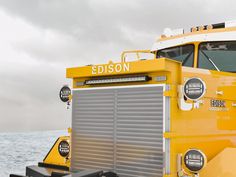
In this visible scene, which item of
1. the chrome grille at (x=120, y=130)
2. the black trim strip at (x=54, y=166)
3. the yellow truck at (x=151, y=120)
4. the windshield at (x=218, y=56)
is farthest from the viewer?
the windshield at (x=218, y=56)

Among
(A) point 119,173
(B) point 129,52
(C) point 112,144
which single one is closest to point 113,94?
(C) point 112,144

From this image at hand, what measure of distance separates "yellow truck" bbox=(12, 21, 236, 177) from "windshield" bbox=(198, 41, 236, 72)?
1cm

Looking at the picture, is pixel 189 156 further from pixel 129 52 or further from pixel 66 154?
pixel 129 52

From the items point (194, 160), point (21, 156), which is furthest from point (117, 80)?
point (21, 156)

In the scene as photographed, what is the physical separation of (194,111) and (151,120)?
58 cm

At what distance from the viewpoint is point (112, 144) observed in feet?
16.7

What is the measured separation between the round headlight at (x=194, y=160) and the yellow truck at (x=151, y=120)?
1cm

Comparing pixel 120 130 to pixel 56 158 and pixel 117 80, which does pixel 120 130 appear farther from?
pixel 56 158

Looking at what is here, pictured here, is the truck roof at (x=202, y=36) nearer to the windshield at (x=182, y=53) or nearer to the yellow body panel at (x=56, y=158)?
the windshield at (x=182, y=53)

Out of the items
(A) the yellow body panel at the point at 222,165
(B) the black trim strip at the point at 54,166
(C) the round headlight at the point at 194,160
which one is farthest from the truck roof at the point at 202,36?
(B) the black trim strip at the point at 54,166

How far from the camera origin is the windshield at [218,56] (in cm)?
596

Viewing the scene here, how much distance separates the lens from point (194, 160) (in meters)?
4.44

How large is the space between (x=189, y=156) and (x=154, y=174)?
0.50 metres

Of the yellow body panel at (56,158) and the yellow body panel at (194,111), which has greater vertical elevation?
the yellow body panel at (194,111)
